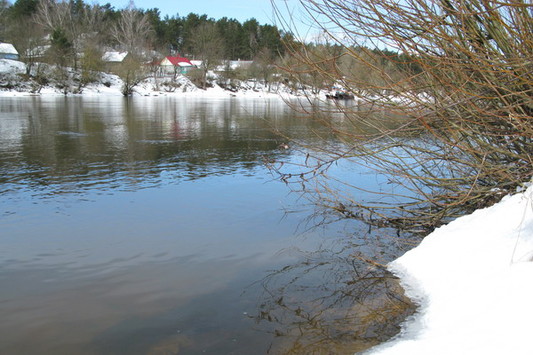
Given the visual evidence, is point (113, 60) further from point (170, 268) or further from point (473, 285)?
point (473, 285)

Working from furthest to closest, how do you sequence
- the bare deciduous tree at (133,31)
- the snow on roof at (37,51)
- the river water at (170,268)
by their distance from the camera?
the bare deciduous tree at (133,31) → the snow on roof at (37,51) → the river water at (170,268)

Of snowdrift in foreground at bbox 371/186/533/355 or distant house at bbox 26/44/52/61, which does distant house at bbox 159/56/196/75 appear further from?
snowdrift in foreground at bbox 371/186/533/355

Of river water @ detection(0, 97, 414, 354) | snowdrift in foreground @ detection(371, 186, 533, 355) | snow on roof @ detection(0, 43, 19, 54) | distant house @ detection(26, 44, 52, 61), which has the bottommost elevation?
river water @ detection(0, 97, 414, 354)

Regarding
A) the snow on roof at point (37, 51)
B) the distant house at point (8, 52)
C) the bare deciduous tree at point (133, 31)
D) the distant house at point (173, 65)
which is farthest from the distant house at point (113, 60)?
the distant house at point (8, 52)

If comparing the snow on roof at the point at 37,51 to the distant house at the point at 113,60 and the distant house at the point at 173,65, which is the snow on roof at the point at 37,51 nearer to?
the distant house at the point at 113,60

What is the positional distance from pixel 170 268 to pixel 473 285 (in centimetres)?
385

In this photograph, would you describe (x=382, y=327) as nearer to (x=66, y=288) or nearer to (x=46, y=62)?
(x=66, y=288)

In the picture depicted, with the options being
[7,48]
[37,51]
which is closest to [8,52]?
[7,48]

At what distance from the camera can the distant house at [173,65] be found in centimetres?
8731

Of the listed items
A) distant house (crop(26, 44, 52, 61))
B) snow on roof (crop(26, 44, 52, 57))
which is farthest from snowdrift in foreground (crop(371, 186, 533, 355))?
snow on roof (crop(26, 44, 52, 57))

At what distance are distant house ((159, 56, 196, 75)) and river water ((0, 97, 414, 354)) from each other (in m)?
77.3

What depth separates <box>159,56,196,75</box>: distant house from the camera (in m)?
87.3

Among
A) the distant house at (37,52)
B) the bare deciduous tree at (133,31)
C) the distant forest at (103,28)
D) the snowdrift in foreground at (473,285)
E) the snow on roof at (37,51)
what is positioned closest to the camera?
the snowdrift in foreground at (473,285)

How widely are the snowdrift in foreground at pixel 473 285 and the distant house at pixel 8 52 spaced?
80612 millimetres
